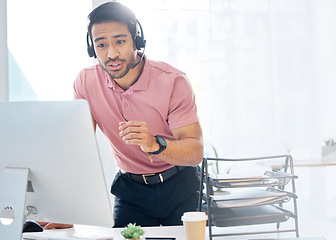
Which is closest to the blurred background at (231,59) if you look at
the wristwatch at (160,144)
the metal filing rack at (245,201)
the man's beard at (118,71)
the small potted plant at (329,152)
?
the small potted plant at (329,152)

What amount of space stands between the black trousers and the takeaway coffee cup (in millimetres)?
558

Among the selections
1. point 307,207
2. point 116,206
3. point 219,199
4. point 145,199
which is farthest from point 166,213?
point 307,207

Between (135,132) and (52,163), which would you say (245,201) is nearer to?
(135,132)

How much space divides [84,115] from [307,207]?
2.95m

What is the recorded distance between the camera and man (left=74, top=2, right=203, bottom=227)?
67.4 inches

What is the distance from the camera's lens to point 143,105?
1795mm

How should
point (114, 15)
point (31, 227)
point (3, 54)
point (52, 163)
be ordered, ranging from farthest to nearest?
point (3, 54) → point (114, 15) → point (31, 227) → point (52, 163)

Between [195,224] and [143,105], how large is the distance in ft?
2.28

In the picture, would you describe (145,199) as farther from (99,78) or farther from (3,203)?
(3,203)

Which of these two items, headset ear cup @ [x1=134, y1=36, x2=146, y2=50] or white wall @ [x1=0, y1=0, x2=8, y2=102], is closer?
headset ear cup @ [x1=134, y1=36, x2=146, y2=50]

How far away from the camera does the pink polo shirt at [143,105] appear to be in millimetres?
1774

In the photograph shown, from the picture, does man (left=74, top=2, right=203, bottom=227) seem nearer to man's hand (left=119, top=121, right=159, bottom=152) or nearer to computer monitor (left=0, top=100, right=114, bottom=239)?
man's hand (left=119, top=121, right=159, bottom=152)

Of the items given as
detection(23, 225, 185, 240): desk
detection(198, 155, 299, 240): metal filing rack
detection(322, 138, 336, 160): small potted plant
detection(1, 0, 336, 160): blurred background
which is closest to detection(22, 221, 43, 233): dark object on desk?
detection(23, 225, 185, 240): desk

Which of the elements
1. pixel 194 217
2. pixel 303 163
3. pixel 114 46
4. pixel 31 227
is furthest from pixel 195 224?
pixel 303 163
